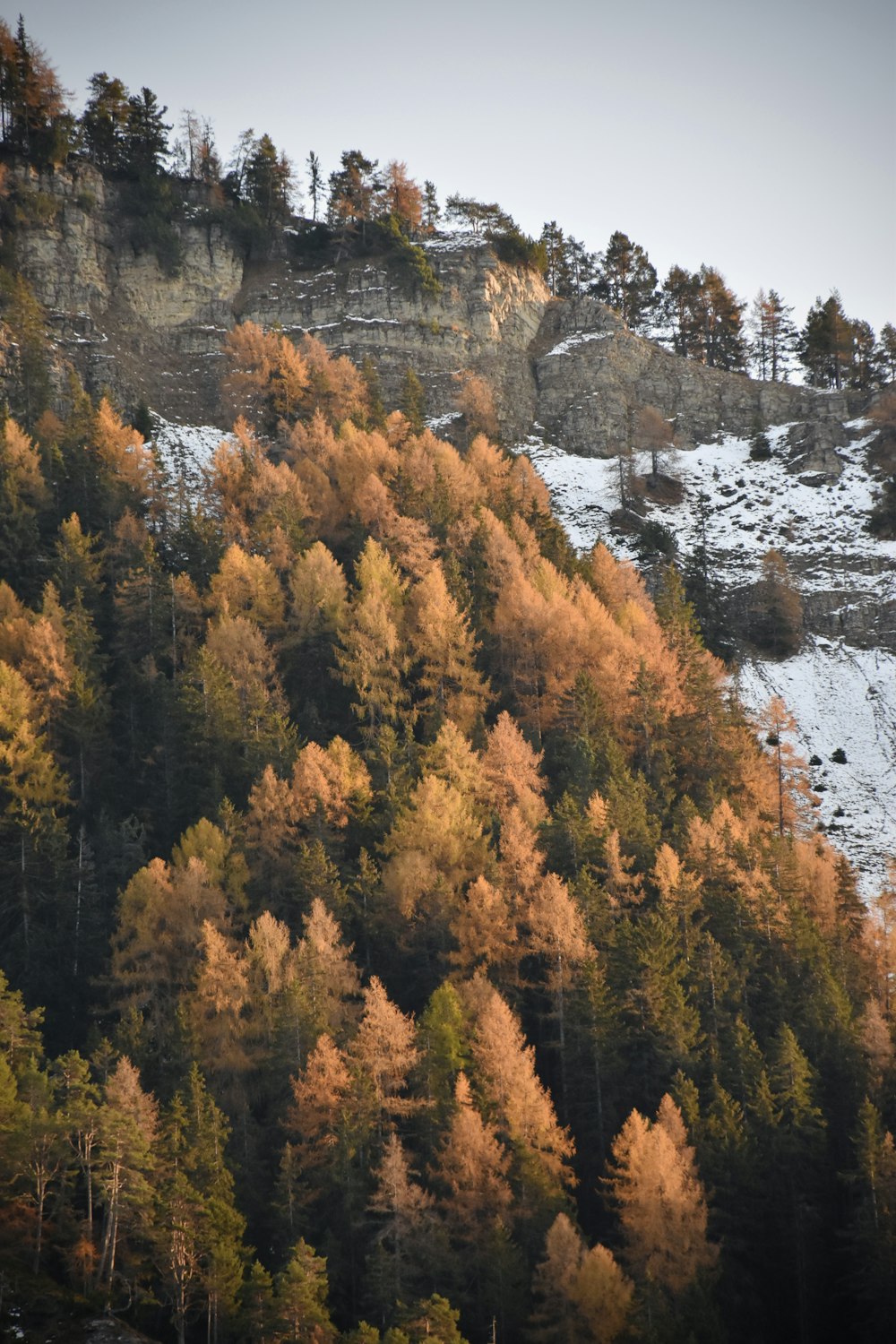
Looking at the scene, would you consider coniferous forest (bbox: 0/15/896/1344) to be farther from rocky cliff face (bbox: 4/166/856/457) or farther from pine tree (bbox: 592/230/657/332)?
pine tree (bbox: 592/230/657/332)

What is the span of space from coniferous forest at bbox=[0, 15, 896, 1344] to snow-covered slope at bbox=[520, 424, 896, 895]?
20.5 feet

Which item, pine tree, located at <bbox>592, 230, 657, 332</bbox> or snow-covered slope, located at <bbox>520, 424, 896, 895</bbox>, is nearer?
snow-covered slope, located at <bbox>520, 424, 896, 895</bbox>

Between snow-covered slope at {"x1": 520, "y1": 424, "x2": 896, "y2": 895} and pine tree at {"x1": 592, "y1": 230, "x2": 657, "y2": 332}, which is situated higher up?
pine tree at {"x1": 592, "y1": 230, "x2": 657, "y2": 332}

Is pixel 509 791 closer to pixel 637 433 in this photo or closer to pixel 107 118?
pixel 637 433

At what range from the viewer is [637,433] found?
90.9 meters

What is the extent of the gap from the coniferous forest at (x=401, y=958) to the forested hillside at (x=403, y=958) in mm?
161

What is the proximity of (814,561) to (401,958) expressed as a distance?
49534mm

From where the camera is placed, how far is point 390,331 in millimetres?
91125

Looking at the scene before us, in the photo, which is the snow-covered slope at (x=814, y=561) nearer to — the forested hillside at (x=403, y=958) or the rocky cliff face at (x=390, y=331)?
the rocky cliff face at (x=390, y=331)

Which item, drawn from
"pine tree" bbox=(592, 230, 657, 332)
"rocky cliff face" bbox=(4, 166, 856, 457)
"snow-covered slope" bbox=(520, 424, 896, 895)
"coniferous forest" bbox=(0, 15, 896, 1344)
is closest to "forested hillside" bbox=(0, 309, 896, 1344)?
"coniferous forest" bbox=(0, 15, 896, 1344)

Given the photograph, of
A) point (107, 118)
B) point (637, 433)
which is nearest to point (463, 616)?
point (637, 433)

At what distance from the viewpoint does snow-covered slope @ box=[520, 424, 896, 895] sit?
203 ft

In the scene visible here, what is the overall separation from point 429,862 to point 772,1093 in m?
14.3

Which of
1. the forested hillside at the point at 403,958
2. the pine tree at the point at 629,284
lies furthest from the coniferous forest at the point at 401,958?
the pine tree at the point at 629,284
